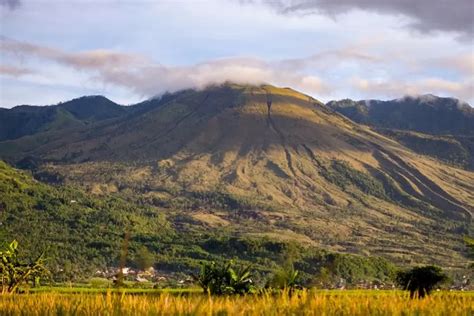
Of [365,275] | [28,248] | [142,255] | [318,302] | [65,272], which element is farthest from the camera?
[28,248]

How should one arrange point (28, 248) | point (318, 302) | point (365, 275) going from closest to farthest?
point (318, 302) → point (365, 275) → point (28, 248)

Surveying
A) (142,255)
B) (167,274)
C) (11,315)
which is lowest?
(167,274)

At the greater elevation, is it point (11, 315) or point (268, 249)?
point (11, 315)

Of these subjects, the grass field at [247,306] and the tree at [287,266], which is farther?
the grass field at [247,306]

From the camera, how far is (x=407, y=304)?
9.66m

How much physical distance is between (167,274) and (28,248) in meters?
37.3

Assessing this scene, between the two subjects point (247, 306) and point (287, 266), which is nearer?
point (287, 266)

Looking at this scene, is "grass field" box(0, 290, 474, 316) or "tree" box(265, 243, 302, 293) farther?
"grass field" box(0, 290, 474, 316)

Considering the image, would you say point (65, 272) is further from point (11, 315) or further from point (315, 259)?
point (11, 315)

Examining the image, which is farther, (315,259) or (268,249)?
(268,249)

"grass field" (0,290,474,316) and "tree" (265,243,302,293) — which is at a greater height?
"tree" (265,243,302,293)

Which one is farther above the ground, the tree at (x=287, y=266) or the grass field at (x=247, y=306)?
the tree at (x=287, y=266)

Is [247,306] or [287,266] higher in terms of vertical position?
[287,266]

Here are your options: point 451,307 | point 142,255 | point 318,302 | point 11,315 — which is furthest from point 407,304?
point 11,315
